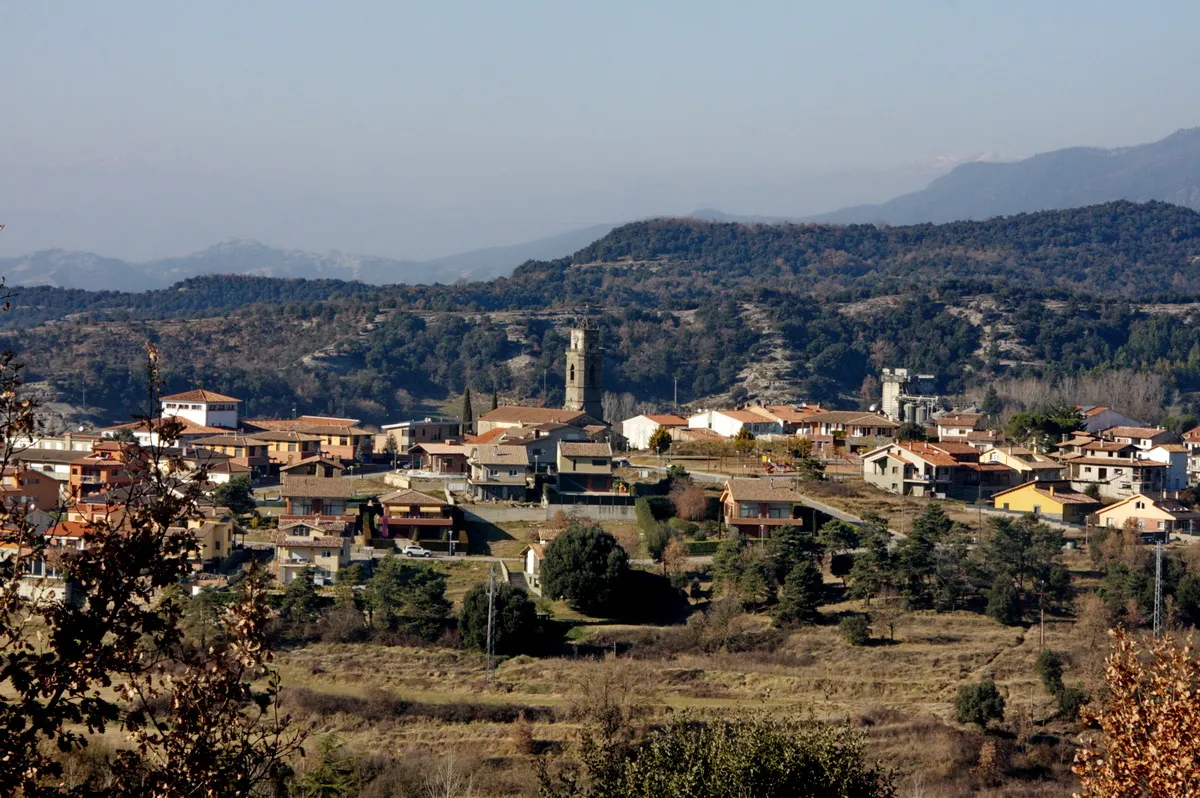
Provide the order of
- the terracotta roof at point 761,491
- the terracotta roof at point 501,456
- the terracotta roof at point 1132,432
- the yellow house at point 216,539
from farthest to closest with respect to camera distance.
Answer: the terracotta roof at point 1132,432
the terracotta roof at point 501,456
the terracotta roof at point 761,491
the yellow house at point 216,539

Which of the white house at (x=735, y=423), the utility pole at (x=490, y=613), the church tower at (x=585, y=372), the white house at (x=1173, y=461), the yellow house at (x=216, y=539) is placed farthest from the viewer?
→ the church tower at (x=585, y=372)

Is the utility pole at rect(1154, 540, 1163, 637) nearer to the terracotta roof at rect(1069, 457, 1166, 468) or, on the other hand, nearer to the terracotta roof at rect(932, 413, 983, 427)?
the terracotta roof at rect(1069, 457, 1166, 468)

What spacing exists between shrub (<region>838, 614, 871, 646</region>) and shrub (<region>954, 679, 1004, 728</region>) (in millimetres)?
4191

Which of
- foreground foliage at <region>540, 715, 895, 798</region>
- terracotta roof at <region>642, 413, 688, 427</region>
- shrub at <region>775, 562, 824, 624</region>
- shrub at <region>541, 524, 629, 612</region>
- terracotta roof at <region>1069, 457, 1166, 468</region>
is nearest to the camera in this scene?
foreground foliage at <region>540, 715, 895, 798</region>

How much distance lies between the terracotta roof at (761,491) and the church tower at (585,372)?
68.4 feet

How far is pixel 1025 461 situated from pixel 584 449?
565 inches

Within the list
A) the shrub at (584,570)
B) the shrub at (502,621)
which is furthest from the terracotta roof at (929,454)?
the shrub at (502,621)

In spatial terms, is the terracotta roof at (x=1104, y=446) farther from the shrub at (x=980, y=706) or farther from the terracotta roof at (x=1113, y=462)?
the shrub at (x=980, y=706)

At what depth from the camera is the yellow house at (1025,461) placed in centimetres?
4594

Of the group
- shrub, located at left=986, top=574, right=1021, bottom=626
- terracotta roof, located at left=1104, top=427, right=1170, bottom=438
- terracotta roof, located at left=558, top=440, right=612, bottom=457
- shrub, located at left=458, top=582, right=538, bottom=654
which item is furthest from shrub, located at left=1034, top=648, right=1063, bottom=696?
terracotta roof, located at left=1104, top=427, right=1170, bottom=438

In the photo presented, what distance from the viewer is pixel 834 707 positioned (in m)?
28.3

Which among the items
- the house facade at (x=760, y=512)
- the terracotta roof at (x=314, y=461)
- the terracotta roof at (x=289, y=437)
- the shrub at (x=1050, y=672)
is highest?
the terracotta roof at (x=289, y=437)

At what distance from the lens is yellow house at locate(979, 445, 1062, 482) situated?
151 ft

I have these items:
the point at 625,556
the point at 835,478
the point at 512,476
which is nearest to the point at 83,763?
the point at 625,556
